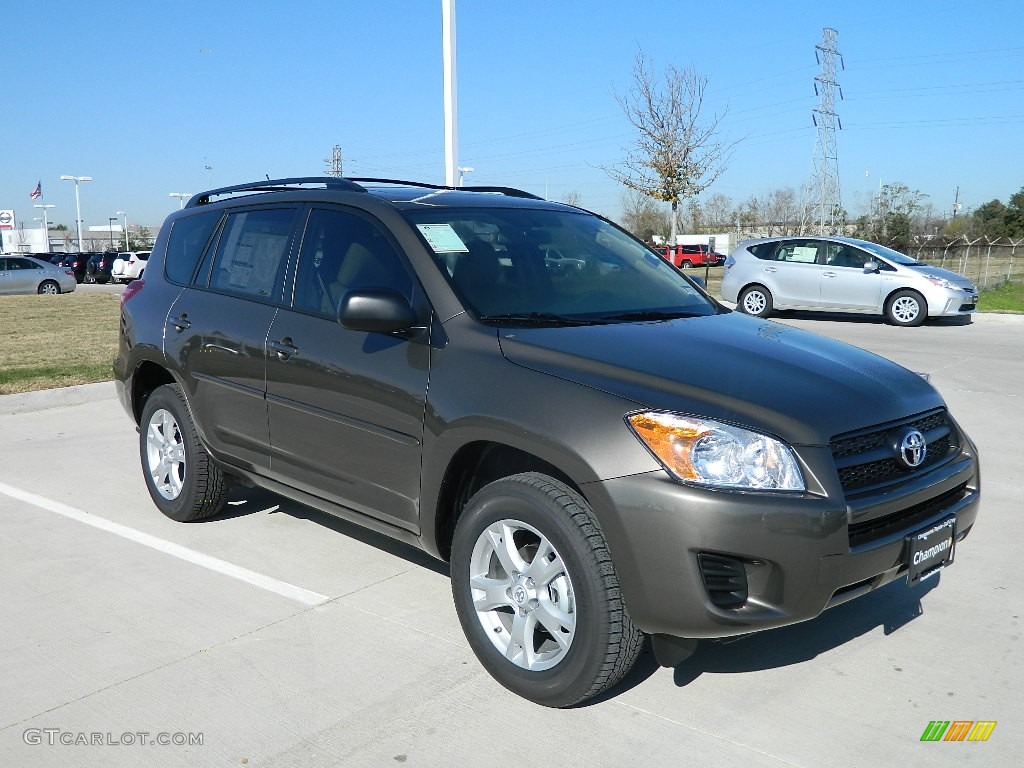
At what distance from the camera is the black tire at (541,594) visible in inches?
120

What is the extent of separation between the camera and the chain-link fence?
26306mm

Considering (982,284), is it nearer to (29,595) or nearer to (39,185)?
(29,595)

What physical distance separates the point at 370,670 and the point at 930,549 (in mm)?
2054

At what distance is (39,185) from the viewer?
67250 millimetres

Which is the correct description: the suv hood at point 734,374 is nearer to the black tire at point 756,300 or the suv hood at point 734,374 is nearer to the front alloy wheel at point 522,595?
the front alloy wheel at point 522,595

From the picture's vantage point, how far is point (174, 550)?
496 centimetres

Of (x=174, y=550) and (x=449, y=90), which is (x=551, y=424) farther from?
(x=449, y=90)

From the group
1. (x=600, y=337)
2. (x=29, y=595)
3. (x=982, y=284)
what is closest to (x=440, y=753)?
(x=600, y=337)

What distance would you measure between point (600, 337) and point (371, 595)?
1658 millimetres

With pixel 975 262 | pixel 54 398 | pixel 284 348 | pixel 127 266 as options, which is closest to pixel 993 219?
pixel 975 262

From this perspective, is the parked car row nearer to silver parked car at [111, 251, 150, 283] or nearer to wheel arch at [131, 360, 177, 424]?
silver parked car at [111, 251, 150, 283]

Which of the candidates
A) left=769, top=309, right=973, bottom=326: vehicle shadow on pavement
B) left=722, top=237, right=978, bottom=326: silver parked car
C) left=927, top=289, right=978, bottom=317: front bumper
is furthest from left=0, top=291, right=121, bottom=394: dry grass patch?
left=927, top=289, right=978, bottom=317: front bumper

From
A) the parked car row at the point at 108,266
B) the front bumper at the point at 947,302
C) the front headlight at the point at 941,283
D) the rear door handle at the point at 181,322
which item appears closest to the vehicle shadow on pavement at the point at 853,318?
the front bumper at the point at 947,302

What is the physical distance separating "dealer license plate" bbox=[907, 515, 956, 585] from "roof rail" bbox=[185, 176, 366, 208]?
2753mm
